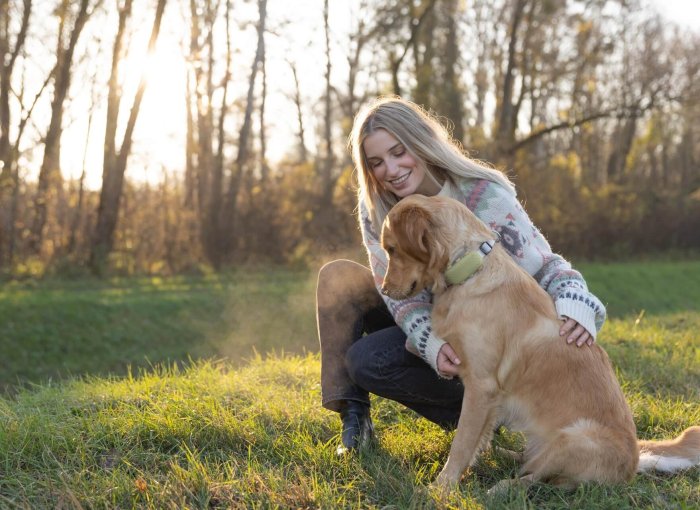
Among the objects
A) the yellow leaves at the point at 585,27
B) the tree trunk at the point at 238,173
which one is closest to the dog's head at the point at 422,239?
the tree trunk at the point at 238,173

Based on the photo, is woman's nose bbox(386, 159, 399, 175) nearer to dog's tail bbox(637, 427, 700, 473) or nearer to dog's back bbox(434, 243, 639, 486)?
dog's back bbox(434, 243, 639, 486)

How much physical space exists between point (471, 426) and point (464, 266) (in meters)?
0.73

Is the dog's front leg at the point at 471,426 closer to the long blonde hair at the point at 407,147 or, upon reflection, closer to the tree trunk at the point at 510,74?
the long blonde hair at the point at 407,147

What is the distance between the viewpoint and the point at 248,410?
4.05 meters

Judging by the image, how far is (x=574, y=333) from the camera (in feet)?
10.3

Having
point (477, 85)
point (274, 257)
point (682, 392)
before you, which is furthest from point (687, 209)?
point (682, 392)

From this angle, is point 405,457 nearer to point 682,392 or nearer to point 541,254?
point 541,254

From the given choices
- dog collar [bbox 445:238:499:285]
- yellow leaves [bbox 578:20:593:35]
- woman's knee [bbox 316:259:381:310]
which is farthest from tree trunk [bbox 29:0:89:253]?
yellow leaves [bbox 578:20:593:35]

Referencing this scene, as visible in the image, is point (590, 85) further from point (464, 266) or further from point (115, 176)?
point (464, 266)

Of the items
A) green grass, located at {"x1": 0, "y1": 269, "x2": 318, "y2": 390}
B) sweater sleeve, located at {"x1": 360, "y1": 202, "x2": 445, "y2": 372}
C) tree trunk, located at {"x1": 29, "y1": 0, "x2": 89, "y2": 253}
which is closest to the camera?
sweater sleeve, located at {"x1": 360, "y1": 202, "x2": 445, "y2": 372}

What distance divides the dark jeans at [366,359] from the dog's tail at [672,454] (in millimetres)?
954

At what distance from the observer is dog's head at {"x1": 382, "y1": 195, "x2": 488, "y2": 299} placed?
3.23 meters

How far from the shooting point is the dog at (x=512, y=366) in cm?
297

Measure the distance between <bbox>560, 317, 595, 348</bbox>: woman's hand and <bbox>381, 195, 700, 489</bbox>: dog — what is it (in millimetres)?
27
